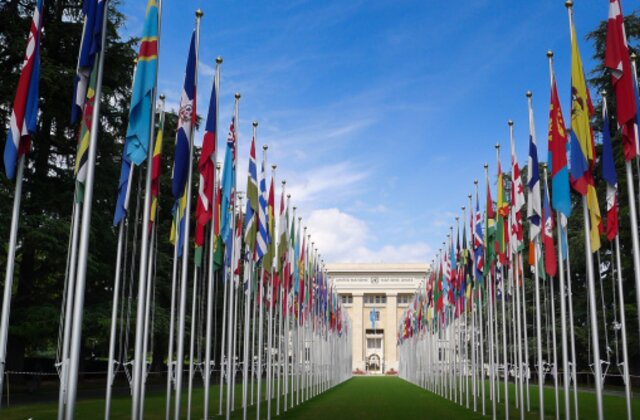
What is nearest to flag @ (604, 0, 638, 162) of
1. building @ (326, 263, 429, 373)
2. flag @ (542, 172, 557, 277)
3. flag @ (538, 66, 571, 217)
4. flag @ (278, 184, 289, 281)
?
flag @ (538, 66, 571, 217)

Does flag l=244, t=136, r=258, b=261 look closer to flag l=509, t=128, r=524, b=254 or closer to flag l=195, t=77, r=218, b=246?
flag l=195, t=77, r=218, b=246

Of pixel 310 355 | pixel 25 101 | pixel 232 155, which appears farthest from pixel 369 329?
pixel 25 101

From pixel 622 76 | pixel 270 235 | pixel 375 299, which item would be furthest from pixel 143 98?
pixel 375 299

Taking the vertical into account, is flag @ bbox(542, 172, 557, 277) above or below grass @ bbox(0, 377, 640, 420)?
above

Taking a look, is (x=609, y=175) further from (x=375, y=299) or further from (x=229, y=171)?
(x=375, y=299)

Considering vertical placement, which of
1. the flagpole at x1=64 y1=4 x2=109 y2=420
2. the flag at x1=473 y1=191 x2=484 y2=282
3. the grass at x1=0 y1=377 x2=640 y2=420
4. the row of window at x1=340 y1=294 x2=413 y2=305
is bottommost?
the grass at x1=0 y1=377 x2=640 y2=420

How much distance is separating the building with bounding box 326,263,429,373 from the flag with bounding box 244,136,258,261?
86450 mm

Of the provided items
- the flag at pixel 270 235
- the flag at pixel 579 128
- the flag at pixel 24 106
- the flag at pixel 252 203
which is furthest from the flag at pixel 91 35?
the flag at pixel 270 235

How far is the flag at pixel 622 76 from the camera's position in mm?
11562

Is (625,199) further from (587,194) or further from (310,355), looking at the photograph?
(587,194)

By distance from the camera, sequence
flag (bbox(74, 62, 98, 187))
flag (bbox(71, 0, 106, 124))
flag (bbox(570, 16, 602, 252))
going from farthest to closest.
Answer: flag (bbox(570, 16, 602, 252)) < flag (bbox(74, 62, 98, 187)) < flag (bbox(71, 0, 106, 124))

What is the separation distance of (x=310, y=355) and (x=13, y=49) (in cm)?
1969

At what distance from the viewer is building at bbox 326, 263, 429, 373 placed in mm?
104375

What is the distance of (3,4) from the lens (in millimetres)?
26672
